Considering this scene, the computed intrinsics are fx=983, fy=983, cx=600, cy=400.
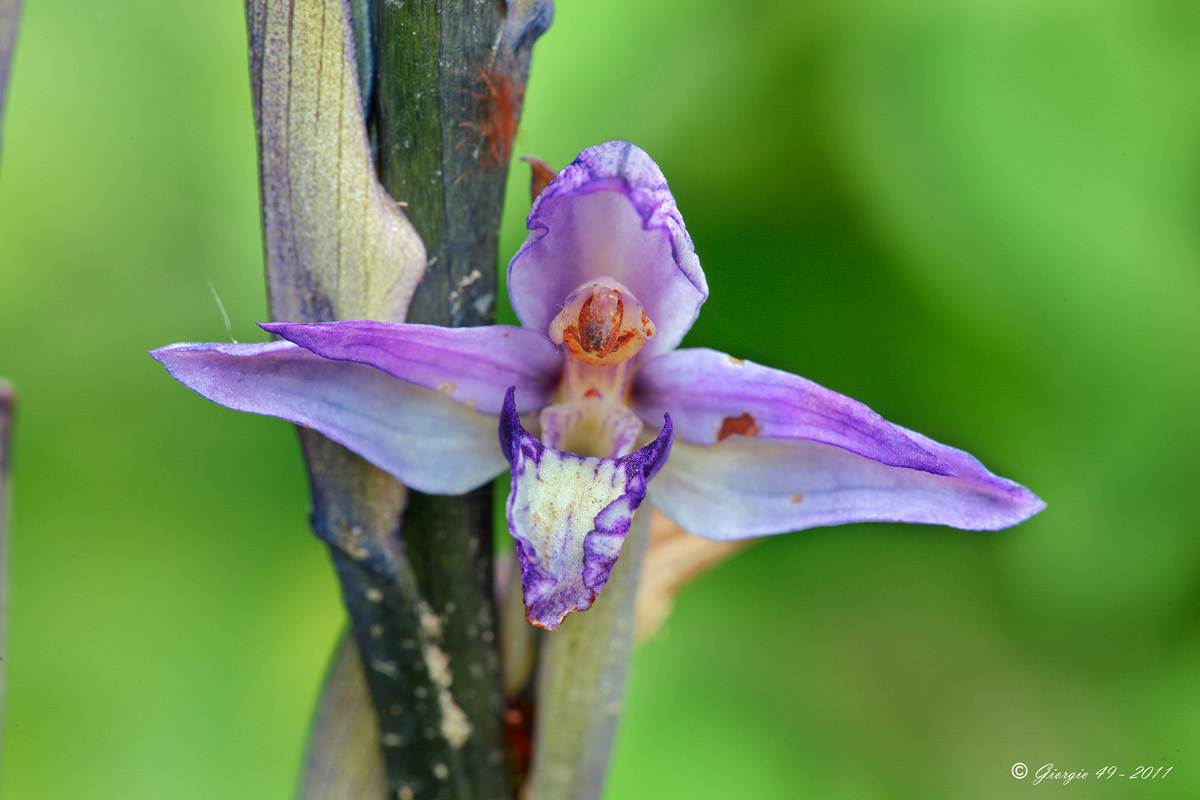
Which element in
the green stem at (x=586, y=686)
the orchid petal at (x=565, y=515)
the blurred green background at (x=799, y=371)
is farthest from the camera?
the blurred green background at (x=799, y=371)

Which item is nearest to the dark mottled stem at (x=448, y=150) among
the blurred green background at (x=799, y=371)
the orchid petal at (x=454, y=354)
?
the orchid petal at (x=454, y=354)

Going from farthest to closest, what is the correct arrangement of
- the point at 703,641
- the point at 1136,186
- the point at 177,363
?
the point at 703,641, the point at 1136,186, the point at 177,363

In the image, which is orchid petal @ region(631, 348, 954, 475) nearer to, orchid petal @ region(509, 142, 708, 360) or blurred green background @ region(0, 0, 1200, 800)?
orchid petal @ region(509, 142, 708, 360)

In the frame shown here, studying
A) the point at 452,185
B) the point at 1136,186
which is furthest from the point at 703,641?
the point at 452,185

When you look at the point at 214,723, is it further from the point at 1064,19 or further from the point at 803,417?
the point at 1064,19

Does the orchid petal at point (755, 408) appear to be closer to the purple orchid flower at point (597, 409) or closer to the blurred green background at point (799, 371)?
the purple orchid flower at point (597, 409)

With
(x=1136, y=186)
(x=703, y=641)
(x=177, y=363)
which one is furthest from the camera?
(x=703, y=641)

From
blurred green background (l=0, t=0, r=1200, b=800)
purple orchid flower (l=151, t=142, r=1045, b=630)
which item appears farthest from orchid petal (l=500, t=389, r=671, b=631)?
blurred green background (l=0, t=0, r=1200, b=800)

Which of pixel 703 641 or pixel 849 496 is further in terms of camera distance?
pixel 703 641
